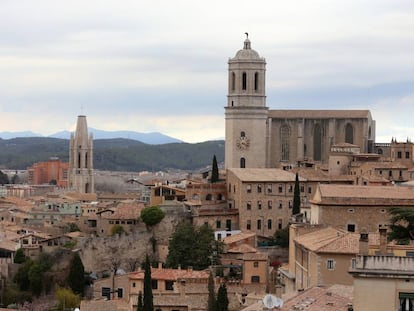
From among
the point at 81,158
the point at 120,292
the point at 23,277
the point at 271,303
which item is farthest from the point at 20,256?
the point at 81,158

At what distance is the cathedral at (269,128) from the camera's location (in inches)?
3494

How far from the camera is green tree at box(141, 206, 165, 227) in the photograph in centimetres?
6456

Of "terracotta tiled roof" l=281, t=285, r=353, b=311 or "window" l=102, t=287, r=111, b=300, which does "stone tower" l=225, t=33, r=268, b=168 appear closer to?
"window" l=102, t=287, r=111, b=300

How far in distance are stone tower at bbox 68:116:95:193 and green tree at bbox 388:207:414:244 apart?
102547mm

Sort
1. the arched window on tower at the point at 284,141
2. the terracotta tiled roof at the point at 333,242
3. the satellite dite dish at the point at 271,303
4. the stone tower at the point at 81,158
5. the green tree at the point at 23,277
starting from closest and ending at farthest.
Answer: the satellite dite dish at the point at 271,303 → the terracotta tiled roof at the point at 333,242 → the green tree at the point at 23,277 → the arched window on tower at the point at 284,141 → the stone tower at the point at 81,158

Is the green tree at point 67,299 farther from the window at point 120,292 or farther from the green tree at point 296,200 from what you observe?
the green tree at point 296,200

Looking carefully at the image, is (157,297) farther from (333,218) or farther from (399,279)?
(399,279)

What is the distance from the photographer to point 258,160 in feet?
291

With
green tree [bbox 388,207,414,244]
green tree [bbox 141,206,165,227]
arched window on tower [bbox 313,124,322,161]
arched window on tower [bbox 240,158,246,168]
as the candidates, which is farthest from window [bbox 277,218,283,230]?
arched window on tower [bbox 313,124,322,161]

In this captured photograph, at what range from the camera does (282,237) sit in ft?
204

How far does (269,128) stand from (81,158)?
6314 centimetres

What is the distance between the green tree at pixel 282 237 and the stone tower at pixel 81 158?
272 ft

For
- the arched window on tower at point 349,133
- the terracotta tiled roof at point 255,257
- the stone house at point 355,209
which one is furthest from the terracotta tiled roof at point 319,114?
the stone house at point 355,209

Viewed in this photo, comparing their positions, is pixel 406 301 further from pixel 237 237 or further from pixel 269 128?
pixel 269 128
